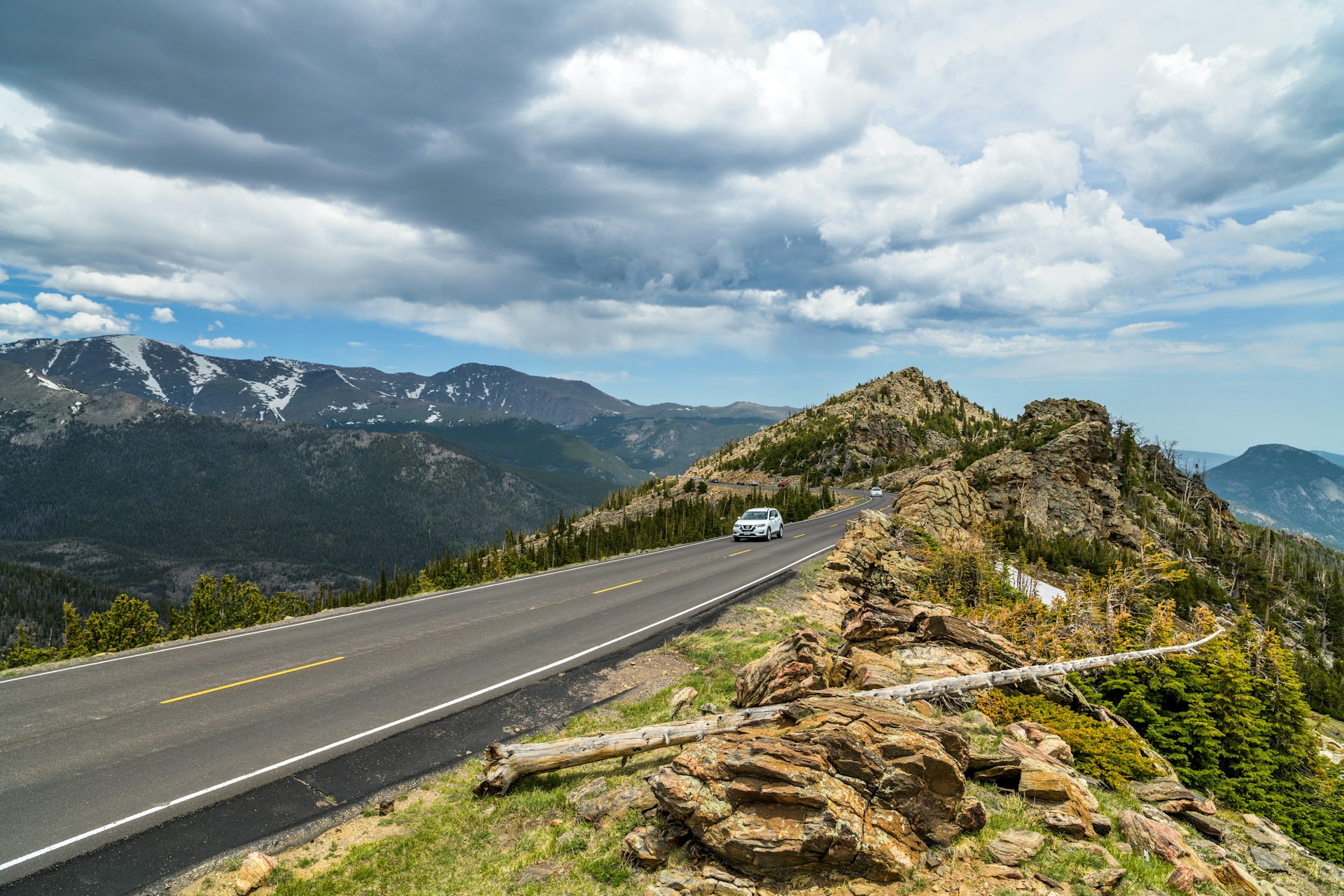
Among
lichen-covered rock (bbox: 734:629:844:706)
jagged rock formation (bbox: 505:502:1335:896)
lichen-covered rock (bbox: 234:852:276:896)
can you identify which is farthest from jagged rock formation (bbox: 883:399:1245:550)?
lichen-covered rock (bbox: 234:852:276:896)

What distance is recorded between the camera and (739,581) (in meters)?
23.6

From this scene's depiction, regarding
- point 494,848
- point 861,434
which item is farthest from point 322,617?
point 861,434

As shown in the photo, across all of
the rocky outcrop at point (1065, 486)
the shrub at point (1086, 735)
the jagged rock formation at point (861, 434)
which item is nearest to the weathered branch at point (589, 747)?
the shrub at point (1086, 735)

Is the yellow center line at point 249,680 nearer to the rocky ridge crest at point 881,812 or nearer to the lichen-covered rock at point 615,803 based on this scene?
the lichen-covered rock at point 615,803

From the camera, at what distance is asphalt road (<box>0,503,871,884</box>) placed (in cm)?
795

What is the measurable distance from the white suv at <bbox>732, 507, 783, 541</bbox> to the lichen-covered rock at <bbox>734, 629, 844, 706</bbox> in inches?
1002

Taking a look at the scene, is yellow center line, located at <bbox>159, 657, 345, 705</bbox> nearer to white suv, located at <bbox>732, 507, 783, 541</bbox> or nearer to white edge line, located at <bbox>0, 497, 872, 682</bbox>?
white edge line, located at <bbox>0, 497, 872, 682</bbox>

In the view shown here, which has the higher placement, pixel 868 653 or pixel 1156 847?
pixel 868 653

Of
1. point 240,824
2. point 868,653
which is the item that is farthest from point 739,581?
point 240,824

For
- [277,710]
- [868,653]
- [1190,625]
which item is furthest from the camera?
[1190,625]

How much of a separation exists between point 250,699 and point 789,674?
10.3 meters

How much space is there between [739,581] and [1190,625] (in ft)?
115

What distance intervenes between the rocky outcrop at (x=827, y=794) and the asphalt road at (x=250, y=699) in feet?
20.4

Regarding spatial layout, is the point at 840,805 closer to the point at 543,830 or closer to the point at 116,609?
the point at 543,830
